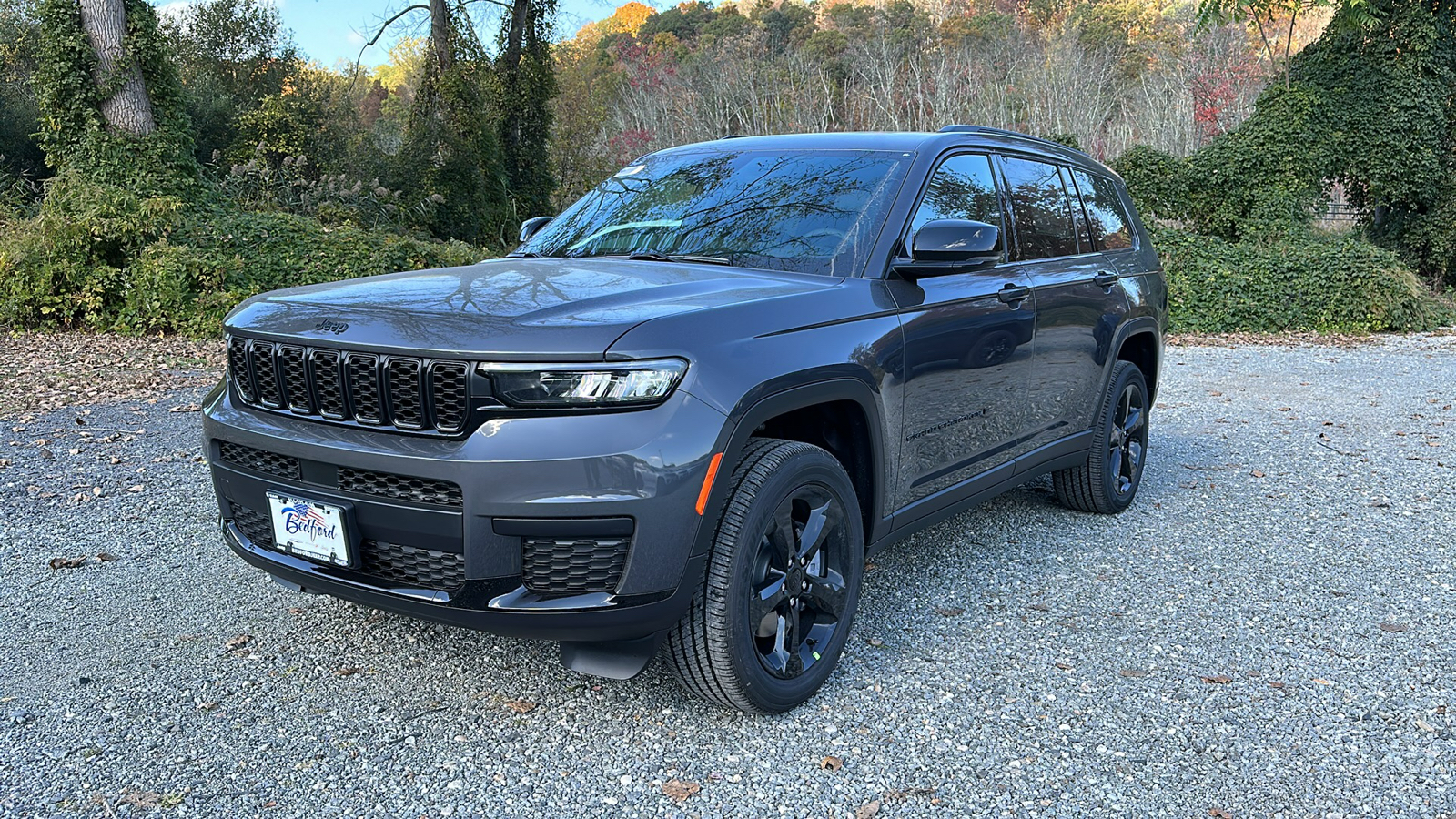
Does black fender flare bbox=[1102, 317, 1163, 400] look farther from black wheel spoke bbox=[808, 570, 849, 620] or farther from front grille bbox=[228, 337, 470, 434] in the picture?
front grille bbox=[228, 337, 470, 434]

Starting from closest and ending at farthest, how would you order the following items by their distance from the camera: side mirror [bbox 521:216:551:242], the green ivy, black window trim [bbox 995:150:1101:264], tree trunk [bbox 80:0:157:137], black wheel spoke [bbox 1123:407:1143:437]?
black window trim [bbox 995:150:1101:264] < side mirror [bbox 521:216:551:242] < black wheel spoke [bbox 1123:407:1143:437] < tree trunk [bbox 80:0:157:137] < the green ivy

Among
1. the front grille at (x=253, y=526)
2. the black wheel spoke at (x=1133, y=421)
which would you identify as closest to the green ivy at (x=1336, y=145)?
the black wheel spoke at (x=1133, y=421)

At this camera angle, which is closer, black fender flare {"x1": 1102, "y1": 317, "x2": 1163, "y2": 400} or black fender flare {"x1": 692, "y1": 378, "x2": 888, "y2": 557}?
black fender flare {"x1": 692, "y1": 378, "x2": 888, "y2": 557}

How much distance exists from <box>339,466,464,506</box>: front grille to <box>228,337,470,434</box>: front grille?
0.44ft

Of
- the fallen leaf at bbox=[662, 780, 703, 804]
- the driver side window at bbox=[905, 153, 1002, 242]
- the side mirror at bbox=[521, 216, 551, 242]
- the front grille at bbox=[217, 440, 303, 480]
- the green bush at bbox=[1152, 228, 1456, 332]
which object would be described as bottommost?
the green bush at bbox=[1152, 228, 1456, 332]

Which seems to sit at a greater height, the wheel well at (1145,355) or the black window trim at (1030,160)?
the black window trim at (1030,160)

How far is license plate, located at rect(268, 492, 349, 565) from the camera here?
2.88m

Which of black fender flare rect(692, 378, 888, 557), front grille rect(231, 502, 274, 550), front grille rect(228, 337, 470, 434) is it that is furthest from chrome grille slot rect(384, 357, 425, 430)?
black fender flare rect(692, 378, 888, 557)

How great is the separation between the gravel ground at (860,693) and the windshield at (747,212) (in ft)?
4.78

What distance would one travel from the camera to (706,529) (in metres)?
2.82

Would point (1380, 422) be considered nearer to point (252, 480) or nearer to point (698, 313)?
point (698, 313)

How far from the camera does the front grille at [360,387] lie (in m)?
2.73

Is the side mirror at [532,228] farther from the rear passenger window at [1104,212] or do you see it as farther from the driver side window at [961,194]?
the rear passenger window at [1104,212]

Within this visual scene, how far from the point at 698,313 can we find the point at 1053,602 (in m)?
2.27
